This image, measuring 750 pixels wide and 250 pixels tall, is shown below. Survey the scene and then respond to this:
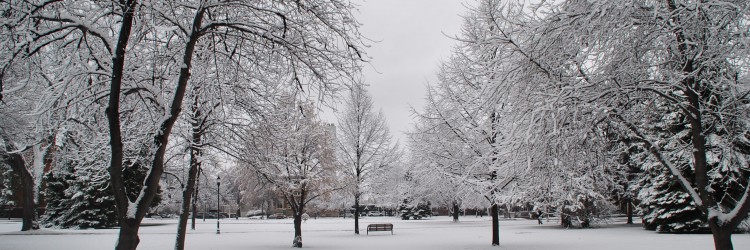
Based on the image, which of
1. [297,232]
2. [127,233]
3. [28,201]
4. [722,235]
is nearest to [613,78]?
[722,235]

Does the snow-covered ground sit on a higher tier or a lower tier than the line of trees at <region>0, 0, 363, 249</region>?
lower

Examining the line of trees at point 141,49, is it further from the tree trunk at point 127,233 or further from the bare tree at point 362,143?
the bare tree at point 362,143

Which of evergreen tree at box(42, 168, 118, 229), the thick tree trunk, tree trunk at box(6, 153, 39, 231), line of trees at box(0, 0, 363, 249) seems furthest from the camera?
evergreen tree at box(42, 168, 118, 229)

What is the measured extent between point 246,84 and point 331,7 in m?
2.69

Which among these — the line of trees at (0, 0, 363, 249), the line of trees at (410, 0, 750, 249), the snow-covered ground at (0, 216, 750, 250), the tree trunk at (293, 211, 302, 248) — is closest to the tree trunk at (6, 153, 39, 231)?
the snow-covered ground at (0, 216, 750, 250)

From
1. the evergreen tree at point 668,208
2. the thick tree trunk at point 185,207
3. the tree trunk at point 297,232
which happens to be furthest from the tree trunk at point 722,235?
the evergreen tree at point 668,208

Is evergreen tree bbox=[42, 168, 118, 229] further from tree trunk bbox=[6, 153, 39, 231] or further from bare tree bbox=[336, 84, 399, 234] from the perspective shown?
bare tree bbox=[336, 84, 399, 234]

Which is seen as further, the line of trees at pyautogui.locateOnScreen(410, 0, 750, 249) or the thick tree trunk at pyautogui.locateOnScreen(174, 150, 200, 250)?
the thick tree trunk at pyautogui.locateOnScreen(174, 150, 200, 250)

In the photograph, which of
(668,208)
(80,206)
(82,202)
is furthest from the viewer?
(80,206)

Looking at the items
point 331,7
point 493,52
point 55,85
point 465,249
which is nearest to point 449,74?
point 465,249

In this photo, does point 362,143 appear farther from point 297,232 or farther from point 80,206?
point 80,206

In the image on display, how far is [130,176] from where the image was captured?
3550cm

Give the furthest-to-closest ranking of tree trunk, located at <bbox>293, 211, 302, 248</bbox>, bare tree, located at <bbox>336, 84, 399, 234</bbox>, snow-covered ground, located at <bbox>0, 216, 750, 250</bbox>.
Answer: bare tree, located at <bbox>336, 84, 399, 234</bbox>, tree trunk, located at <bbox>293, 211, 302, 248</bbox>, snow-covered ground, located at <bbox>0, 216, 750, 250</bbox>

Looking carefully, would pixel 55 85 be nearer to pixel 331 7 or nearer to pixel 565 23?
pixel 331 7
